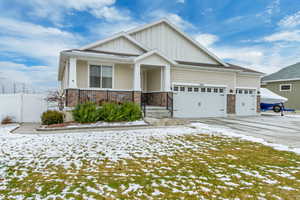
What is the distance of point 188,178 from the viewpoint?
3.21m

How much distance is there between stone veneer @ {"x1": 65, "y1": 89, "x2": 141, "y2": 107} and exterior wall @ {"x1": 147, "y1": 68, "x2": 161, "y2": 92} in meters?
2.27

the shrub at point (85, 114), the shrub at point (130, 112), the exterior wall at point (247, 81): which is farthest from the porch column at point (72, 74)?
the exterior wall at point (247, 81)

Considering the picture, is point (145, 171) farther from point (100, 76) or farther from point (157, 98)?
point (157, 98)

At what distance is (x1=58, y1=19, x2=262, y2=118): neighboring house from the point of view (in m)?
11.1

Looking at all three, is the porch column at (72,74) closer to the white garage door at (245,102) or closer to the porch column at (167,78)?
the porch column at (167,78)

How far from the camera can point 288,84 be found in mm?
A: 22234

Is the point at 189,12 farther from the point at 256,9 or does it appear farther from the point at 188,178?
the point at 188,178

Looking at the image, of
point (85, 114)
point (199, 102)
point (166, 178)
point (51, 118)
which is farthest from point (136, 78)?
point (166, 178)

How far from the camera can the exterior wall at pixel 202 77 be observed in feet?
42.2

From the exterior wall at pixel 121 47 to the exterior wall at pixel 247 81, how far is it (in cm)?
845

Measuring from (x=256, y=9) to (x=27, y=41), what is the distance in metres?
20.4

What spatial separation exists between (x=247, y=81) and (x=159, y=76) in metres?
8.00

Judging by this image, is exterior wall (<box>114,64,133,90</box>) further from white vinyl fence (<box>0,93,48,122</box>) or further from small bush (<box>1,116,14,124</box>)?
small bush (<box>1,116,14,124</box>)

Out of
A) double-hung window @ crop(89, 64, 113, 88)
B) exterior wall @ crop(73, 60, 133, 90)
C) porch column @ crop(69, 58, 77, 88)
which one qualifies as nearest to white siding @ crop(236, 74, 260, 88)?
exterior wall @ crop(73, 60, 133, 90)
